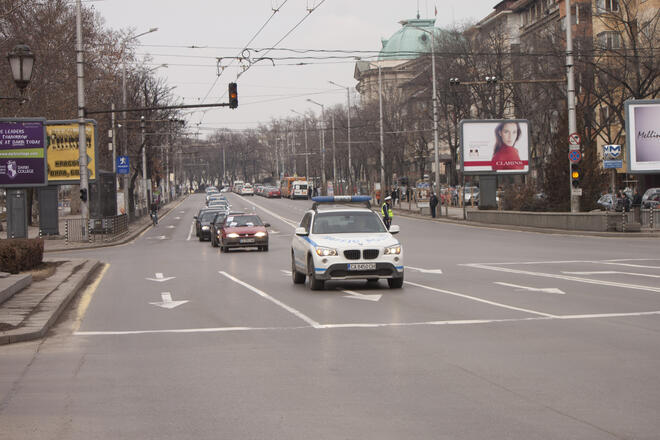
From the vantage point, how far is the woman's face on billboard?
5409 centimetres

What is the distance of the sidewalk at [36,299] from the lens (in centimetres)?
1212

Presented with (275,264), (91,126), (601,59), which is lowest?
(275,264)

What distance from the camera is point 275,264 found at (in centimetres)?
2680

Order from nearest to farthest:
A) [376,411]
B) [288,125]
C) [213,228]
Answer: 1. [376,411]
2. [213,228]
3. [288,125]

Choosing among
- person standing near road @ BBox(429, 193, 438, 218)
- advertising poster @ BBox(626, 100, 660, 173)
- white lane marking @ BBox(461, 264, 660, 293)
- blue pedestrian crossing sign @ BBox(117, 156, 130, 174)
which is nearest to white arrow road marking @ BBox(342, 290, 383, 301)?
white lane marking @ BBox(461, 264, 660, 293)

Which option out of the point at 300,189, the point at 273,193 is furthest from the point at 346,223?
the point at 273,193

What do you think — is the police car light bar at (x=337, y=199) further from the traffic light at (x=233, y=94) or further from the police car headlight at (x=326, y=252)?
the traffic light at (x=233, y=94)

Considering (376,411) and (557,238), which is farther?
(557,238)

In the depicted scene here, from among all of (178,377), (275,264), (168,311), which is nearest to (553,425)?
(178,377)

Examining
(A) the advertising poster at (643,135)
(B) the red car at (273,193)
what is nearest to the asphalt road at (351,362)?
(A) the advertising poster at (643,135)

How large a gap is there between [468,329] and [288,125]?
6276 inches

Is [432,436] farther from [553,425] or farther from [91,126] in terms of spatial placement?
[91,126]

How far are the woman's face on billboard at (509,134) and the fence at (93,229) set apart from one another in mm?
22430

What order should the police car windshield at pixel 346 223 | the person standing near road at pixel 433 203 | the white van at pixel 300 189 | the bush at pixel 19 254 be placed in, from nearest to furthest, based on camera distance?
1. the police car windshield at pixel 346 223
2. the bush at pixel 19 254
3. the person standing near road at pixel 433 203
4. the white van at pixel 300 189
